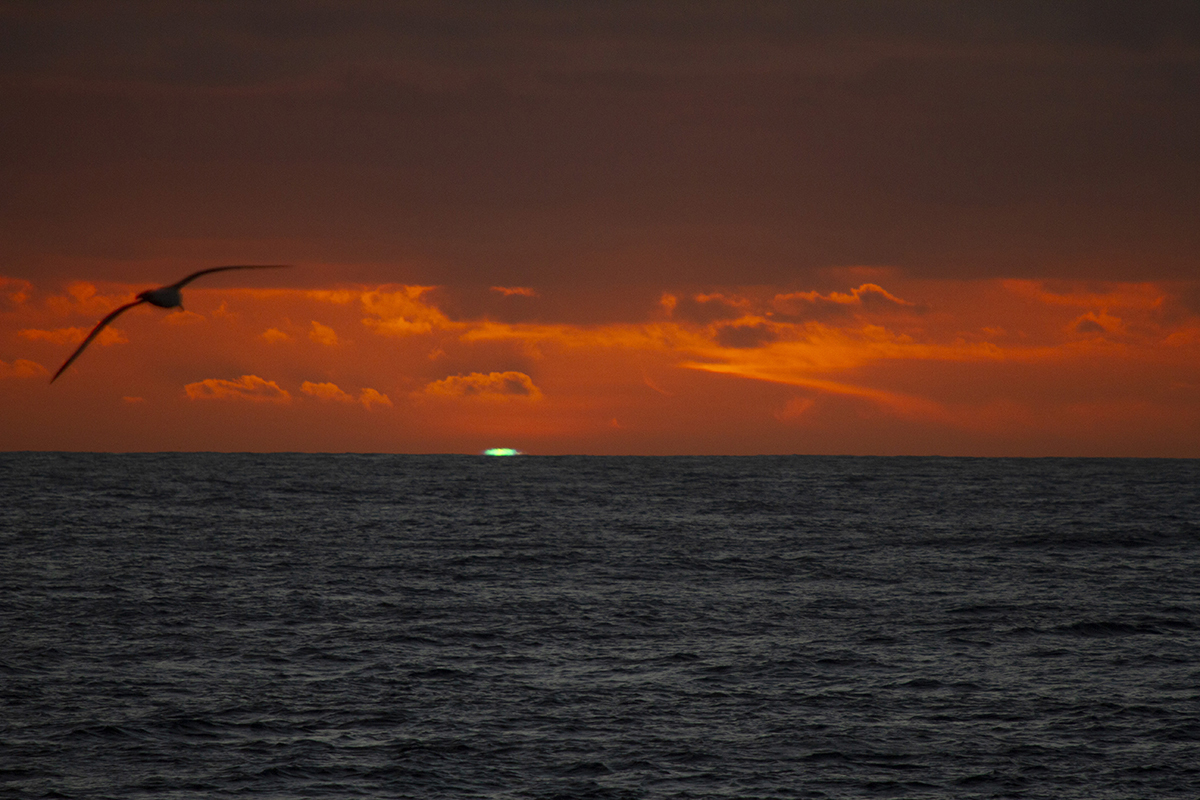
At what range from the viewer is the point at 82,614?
2068 inches

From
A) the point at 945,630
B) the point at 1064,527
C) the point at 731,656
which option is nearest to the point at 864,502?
the point at 1064,527

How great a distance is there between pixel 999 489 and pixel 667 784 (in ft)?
572

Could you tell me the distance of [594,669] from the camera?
4116 centimetres

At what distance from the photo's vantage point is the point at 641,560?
78.8 meters

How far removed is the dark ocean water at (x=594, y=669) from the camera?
3003 cm

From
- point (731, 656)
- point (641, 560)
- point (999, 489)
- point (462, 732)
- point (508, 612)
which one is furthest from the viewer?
point (999, 489)

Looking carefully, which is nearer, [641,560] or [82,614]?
[82,614]

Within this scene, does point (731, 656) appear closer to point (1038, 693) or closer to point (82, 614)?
point (1038, 693)

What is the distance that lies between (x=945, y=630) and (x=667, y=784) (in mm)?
26150

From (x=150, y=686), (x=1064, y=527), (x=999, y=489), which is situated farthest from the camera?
(x=999, y=489)

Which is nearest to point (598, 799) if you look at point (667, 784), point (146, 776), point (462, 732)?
point (667, 784)

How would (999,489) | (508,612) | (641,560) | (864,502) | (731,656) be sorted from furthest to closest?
(999,489) < (864,502) < (641,560) < (508,612) < (731,656)

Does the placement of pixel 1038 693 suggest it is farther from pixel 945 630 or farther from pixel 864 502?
pixel 864 502

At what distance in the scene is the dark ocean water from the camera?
30031 millimetres
